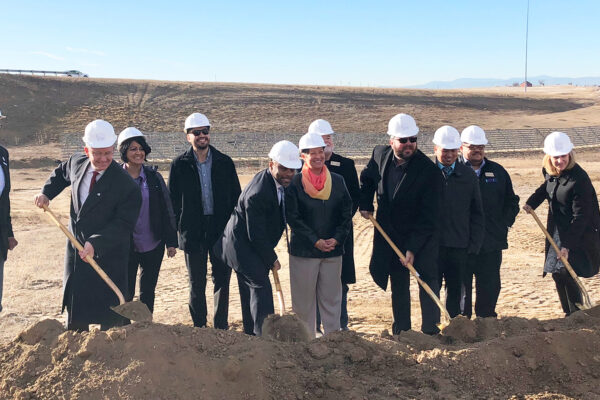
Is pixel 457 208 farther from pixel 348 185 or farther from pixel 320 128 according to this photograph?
pixel 320 128

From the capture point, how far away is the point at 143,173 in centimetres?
525

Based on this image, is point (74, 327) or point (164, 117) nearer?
point (74, 327)

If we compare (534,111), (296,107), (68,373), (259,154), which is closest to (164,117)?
(296,107)

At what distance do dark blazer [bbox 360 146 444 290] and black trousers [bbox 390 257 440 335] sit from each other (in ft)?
0.18

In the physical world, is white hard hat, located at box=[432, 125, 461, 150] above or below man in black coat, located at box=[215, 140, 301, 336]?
above

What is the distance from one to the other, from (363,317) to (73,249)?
338cm

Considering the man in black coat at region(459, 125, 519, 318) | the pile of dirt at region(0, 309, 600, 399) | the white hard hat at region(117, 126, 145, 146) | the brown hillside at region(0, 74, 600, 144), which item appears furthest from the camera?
the brown hillside at region(0, 74, 600, 144)

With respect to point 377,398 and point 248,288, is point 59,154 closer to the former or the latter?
point 248,288

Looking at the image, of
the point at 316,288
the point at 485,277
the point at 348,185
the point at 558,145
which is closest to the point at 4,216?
the point at 316,288

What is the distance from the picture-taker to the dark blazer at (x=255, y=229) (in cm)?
471

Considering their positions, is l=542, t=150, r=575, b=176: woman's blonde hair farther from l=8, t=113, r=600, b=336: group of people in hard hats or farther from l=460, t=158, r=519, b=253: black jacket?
l=460, t=158, r=519, b=253: black jacket

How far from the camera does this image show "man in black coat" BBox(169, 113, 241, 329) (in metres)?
5.39

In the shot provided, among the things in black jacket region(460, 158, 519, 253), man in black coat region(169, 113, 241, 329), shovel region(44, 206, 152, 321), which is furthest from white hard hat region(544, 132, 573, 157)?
shovel region(44, 206, 152, 321)

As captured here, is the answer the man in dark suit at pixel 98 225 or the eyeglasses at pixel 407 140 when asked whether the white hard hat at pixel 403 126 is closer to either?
the eyeglasses at pixel 407 140
